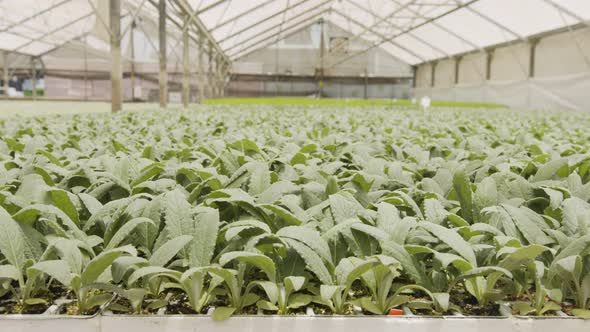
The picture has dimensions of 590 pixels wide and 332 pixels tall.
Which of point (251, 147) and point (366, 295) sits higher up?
point (251, 147)

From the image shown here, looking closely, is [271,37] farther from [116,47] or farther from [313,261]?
[313,261]

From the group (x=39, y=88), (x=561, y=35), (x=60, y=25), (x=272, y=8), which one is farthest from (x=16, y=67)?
(x=561, y=35)

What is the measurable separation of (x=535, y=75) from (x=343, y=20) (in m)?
15.9

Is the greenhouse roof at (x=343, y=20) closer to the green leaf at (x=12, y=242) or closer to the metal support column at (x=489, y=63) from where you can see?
the metal support column at (x=489, y=63)

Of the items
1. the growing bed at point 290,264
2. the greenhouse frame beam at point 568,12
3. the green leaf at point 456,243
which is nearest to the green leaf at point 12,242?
the growing bed at point 290,264

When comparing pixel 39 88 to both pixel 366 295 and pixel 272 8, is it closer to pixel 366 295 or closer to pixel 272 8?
pixel 272 8

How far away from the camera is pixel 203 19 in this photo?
20750 mm

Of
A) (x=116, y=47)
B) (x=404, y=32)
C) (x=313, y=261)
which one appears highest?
(x=404, y=32)

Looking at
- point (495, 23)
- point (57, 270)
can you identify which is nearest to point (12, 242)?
point (57, 270)

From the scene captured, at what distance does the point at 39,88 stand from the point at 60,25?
11108 millimetres

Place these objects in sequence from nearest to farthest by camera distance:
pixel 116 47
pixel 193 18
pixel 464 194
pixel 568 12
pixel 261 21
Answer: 1. pixel 464 194
2. pixel 116 47
3. pixel 193 18
4. pixel 568 12
5. pixel 261 21

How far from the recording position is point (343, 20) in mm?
37625

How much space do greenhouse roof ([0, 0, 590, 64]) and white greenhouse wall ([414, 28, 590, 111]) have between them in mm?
1361

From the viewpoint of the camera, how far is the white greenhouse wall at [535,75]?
22.0 meters
